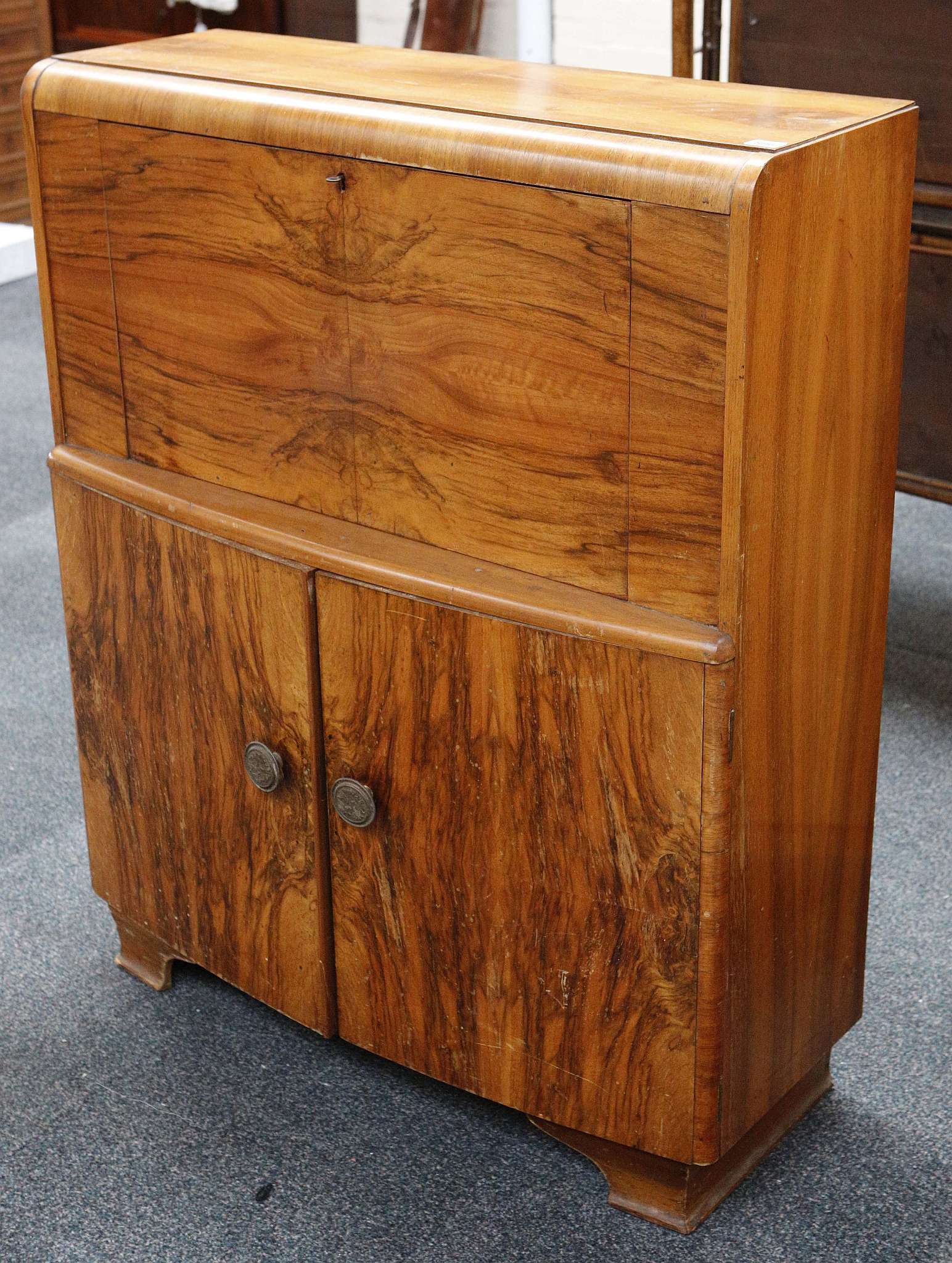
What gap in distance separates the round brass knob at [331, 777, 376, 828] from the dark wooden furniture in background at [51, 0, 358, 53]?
114 inches

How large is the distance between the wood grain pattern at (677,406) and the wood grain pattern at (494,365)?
0.5 inches

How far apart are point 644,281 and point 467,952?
1.99 ft

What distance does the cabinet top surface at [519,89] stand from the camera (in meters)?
1.12

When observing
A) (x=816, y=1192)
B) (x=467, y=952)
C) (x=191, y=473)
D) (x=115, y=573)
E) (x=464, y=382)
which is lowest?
(x=816, y=1192)

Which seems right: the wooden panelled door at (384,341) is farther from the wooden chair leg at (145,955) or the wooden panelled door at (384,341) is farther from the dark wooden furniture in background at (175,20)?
the dark wooden furniture in background at (175,20)

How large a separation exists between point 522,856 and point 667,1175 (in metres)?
0.33

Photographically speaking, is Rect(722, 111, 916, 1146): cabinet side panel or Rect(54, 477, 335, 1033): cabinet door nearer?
Rect(722, 111, 916, 1146): cabinet side panel

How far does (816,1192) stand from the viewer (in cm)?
142

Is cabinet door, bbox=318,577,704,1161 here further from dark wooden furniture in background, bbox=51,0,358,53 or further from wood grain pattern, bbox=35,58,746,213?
dark wooden furniture in background, bbox=51,0,358,53

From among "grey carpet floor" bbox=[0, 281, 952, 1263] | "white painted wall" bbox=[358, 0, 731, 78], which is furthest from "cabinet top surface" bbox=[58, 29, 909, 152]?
"white painted wall" bbox=[358, 0, 731, 78]

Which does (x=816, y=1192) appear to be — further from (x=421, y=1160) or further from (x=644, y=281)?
(x=644, y=281)

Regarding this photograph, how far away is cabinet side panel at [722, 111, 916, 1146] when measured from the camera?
1091 millimetres

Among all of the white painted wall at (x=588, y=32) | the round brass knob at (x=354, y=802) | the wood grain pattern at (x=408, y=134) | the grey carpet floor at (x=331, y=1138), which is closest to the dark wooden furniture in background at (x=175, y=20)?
the white painted wall at (x=588, y=32)

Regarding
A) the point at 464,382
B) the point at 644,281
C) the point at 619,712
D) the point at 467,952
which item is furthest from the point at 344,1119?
the point at 644,281
